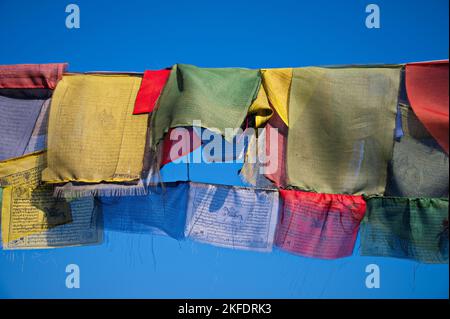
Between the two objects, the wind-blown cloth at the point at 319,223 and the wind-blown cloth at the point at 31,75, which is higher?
the wind-blown cloth at the point at 31,75

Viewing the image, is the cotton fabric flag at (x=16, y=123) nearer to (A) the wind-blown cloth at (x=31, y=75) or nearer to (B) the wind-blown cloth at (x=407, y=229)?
(A) the wind-blown cloth at (x=31, y=75)

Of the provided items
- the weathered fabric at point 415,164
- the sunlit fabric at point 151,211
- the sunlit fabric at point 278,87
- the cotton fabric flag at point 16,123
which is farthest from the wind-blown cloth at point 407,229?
the cotton fabric flag at point 16,123

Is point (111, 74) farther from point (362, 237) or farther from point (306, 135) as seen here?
point (362, 237)

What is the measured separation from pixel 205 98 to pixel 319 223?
46.4 inches

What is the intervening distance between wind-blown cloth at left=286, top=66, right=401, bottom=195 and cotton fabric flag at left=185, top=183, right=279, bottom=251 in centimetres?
28

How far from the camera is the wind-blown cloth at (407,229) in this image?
3.47 m

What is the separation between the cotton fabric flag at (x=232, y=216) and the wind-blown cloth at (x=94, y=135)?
51 centimetres

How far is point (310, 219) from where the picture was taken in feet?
11.8

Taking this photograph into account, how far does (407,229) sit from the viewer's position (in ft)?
11.6

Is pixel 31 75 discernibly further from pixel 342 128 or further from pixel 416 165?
pixel 416 165

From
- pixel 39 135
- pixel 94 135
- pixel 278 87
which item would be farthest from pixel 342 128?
pixel 39 135

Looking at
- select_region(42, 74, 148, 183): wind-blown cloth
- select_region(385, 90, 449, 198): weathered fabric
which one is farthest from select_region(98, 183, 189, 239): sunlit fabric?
select_region(385, 90, 449, 198): weathered fabric

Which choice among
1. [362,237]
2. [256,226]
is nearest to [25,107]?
[256,226]

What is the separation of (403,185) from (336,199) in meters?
0.48
